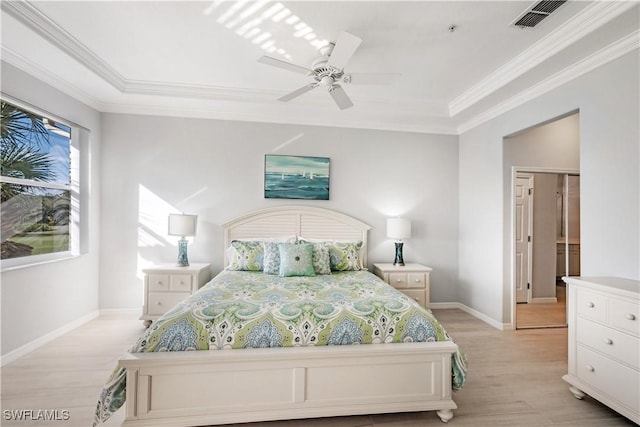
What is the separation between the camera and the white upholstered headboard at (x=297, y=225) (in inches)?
157

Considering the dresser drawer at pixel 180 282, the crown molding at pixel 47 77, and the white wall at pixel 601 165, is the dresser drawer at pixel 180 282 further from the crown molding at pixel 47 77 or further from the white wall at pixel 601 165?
the white wall at pixel 601 165

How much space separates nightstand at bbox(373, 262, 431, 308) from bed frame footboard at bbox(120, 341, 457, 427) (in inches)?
71.9

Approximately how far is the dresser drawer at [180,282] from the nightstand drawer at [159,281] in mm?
52

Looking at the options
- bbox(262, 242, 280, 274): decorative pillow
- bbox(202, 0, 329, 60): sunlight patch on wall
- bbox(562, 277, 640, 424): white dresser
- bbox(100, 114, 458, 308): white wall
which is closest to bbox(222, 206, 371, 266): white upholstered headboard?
bbox(100, 114, 458, 308): white wall

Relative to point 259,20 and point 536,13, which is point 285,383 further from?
point 536,13

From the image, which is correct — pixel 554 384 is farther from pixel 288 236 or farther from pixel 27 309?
pixel 27 309

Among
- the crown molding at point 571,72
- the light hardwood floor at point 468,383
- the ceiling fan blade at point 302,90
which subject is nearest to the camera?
the light hardwood floor at point 468,383

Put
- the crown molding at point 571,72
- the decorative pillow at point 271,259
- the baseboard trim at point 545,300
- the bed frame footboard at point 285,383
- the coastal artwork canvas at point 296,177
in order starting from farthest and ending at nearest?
the baseboard trim at point 545,300
the coastal artwork canvas at point 296,177
the decorative pillow at point 271,259
the crown molding at point 571,72
the bed frame footboard at point 285,383

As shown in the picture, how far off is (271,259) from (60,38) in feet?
8.78

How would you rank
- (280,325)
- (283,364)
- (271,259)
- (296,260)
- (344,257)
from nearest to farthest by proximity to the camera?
(283,364) < (280,325) < (296,260) < (271,259) < (344,257)

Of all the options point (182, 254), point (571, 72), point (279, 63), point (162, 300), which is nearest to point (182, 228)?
point (182, 254)

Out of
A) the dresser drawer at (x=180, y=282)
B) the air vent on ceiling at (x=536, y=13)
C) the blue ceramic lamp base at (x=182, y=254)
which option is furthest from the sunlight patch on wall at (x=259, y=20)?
the dresser drawer at (x=180, y=282)

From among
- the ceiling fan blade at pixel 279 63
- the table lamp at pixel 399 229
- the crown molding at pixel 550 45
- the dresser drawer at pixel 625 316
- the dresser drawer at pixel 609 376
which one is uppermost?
the crown molding at pixel 550 45

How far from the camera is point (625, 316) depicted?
1875 millimetres
